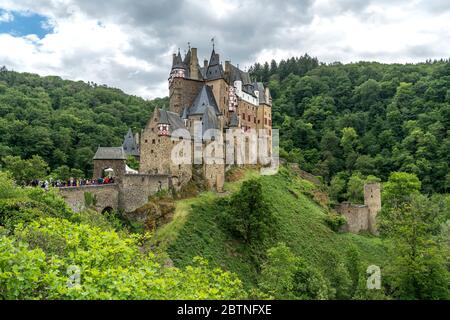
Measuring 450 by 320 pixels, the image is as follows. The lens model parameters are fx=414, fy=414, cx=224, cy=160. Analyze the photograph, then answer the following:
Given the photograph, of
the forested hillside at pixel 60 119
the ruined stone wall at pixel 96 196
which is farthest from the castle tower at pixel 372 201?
the forested hillside at pixel 60 119

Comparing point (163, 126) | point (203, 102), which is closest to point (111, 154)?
point (163, 126)

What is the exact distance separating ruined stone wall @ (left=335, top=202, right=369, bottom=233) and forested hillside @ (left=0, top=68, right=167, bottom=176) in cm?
4054

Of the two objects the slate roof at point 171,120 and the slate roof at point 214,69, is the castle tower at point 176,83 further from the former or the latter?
the slate roof at point 171,120

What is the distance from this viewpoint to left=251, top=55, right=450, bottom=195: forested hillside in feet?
254

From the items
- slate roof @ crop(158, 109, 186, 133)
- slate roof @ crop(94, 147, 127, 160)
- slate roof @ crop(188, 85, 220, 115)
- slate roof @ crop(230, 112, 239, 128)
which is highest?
slate roof @ crop(188, 85, 220, 115)

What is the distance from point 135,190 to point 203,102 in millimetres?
15527

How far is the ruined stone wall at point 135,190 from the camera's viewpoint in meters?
35.5

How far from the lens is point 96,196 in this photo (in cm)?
3356

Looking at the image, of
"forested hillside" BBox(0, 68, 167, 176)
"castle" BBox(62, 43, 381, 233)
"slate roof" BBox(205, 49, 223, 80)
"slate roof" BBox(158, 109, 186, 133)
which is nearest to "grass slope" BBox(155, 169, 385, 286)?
"castle" BBox(62, 43, 381, 233)

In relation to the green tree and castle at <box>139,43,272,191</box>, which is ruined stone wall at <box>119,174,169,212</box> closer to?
castle at <box>139,43,272,191</box>

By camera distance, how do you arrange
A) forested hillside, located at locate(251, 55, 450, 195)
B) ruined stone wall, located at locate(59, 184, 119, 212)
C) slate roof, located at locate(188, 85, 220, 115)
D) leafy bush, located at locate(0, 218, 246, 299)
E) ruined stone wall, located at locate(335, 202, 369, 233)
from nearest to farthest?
leafy bush, located at locate(0, 218, 246, 299) < ruined stone wall, located at locate(59, 184, 119, 212) < slate roof, located at locate(188, 85, 220, 115) < ruined stone wall, located at locate(335, 202, 369, 233) < forested hillside, located at locate(251, 55, 450, 195)

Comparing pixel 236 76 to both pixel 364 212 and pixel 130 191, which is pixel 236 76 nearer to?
pixel 364 212
